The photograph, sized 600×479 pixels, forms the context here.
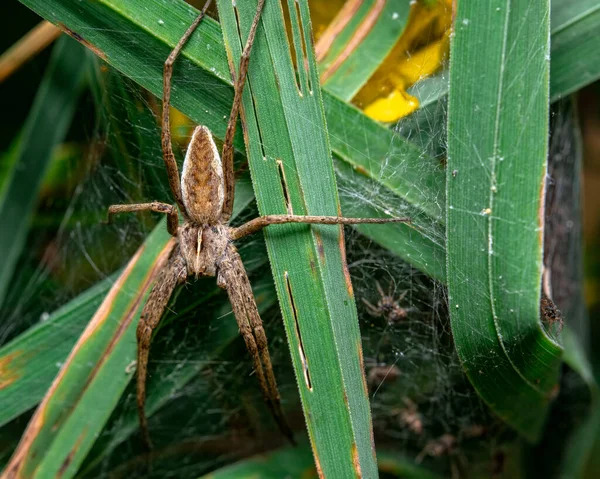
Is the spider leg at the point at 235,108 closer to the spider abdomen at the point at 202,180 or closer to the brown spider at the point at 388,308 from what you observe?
the spider abdomen at the point at 202,180

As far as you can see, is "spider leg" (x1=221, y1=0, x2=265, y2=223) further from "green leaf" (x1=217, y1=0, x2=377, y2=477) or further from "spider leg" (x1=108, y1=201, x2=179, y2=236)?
"spider leg" (x1=108, y1=201, x2=179, y2=236)

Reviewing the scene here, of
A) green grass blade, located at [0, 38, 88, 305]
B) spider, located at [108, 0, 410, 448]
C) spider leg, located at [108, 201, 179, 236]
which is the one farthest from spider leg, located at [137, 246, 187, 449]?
green grass blade, located at [0, 38, 88, 305]

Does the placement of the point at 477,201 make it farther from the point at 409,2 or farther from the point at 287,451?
the point at 287,451

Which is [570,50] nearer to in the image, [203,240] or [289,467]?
[203,240]

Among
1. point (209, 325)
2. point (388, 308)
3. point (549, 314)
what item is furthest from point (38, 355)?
point (549, 314)

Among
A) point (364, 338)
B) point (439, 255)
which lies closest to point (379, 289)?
point (364, 338)

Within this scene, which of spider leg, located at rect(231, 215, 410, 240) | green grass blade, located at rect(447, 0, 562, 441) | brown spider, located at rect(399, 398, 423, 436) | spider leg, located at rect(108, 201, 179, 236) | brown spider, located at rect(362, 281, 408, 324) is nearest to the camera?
green grass blade, located at rect(447, 0, 562, 441)
